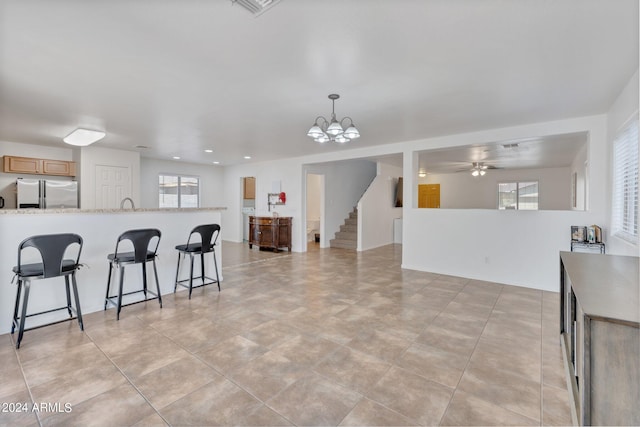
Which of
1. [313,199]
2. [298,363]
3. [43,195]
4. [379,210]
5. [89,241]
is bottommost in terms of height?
A: [298,363]

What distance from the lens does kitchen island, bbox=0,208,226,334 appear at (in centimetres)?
293

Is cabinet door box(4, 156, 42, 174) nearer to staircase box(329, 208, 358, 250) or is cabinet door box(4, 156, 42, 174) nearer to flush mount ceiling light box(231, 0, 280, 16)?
flush mount ceiling light box(231, 0, 280, 16)

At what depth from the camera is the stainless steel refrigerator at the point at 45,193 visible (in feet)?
18.7

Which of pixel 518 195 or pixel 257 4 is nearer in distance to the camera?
pixel 257 4

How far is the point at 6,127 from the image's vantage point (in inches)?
191

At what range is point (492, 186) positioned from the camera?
1091 centimetres

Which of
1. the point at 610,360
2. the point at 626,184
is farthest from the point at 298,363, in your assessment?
the point at 626,184

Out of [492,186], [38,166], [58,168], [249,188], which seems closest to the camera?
[38,166]

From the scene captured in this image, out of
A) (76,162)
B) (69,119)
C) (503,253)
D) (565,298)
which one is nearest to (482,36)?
(565,298)

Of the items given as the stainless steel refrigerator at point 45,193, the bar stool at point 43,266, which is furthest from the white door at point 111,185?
the bar stool at point 43,266

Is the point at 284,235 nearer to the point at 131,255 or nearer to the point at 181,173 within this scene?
the point at 181,173

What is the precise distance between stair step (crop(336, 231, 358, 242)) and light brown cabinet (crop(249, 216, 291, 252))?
167 centimetres

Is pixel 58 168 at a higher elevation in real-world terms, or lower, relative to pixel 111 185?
higher

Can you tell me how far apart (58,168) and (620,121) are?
9.45 metres
